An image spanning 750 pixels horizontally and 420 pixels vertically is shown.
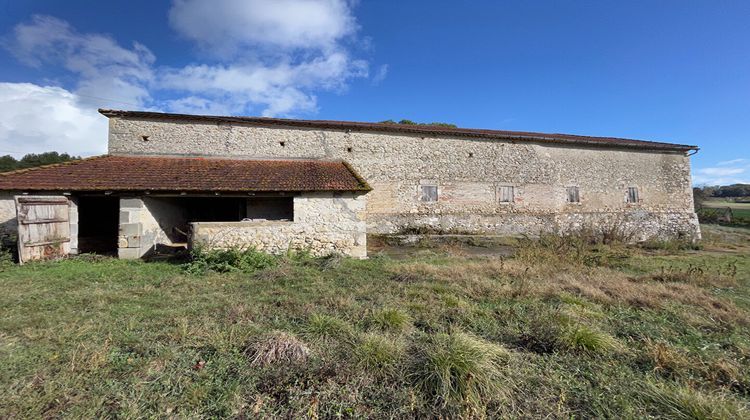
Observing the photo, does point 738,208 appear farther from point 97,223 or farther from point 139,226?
point 97,223

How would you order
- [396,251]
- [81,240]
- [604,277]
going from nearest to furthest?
1. [604,277]
2. [81,240]
3. [396,251]

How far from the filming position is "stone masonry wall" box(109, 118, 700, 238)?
12.2m

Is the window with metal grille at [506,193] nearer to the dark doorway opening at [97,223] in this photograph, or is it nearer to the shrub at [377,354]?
the shrub at [377,354]

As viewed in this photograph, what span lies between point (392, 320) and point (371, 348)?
Answer: 889mm

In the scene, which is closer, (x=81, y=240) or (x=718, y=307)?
(x=718, y=307)

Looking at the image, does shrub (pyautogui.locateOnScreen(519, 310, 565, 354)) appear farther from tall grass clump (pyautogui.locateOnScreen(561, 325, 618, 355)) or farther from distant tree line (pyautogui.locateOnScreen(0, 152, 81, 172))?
distant tree line (pyautogui.locateOnScreen(0, 152, 81, 172))

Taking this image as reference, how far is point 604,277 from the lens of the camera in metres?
6.88

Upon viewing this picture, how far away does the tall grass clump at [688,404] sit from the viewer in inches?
90.4

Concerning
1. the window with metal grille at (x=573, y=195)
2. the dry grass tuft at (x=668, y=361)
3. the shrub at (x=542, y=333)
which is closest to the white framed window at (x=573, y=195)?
the window with metal grille at (x=573, y=195)

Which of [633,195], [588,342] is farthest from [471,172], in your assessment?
[588,342]

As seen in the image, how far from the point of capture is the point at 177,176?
9656 millimetres

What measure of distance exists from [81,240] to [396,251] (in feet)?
34.7

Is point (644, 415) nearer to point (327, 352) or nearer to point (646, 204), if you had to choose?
point (327, 352)

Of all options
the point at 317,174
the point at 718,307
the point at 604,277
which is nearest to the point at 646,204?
the point at 604,277
